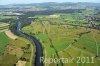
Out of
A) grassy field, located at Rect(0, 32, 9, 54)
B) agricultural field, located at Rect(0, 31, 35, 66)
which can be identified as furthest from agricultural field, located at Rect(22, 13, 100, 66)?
grassy field, located at Rect(0, 32, 9, 54)

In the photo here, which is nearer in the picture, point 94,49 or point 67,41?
point 94,49

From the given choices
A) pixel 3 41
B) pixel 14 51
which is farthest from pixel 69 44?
pixel 3 41

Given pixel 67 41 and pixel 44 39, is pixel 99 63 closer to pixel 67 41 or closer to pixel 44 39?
pixel 67 41

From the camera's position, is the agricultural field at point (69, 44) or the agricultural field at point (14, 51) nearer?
the agricultural field at point (14, 51)

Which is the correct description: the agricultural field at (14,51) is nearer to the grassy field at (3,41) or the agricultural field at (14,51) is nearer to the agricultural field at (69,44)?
the grassy field at (3,41)

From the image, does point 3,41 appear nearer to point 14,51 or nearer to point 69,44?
point 14,51

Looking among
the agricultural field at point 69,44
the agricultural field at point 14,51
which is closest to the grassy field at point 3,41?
the agricultural field at point 14,51

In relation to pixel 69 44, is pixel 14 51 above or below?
below

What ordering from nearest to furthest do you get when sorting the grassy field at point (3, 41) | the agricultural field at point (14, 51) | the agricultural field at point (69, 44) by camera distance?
the agricultural field at point (14, 51) → the agricultural field at point (69, 44) → the grassy field at point (3, 41)

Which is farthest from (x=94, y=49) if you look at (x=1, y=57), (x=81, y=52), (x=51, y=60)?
(x=1, y=57)

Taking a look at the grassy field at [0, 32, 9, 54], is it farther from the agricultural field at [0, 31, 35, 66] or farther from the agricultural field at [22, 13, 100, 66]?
the agricultural field at [22, 13, 100, 66]

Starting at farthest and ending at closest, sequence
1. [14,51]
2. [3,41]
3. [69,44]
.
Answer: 1. [3,41]
2. [69,44]
3. [14,51]
